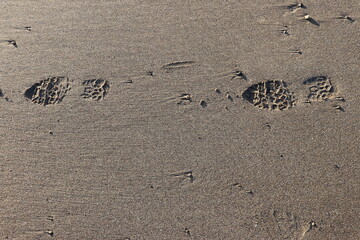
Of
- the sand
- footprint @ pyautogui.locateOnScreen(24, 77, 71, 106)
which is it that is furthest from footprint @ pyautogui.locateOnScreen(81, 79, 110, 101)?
footprint @ pyautogui.locateOnScreen(24, 77, 71, 106)

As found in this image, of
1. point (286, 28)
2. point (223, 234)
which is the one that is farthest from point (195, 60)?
point (223, 234)

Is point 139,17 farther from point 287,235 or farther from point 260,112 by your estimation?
point 287,235

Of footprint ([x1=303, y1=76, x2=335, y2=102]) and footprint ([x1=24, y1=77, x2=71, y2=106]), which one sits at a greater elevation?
footprint ([x1=303, y1=76, x2=335, y2=102])

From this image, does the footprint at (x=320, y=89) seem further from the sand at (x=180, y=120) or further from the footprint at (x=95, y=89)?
the footprint at (x=95, y=89)

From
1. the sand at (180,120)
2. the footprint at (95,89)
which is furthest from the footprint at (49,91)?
the footprint at (95,89)

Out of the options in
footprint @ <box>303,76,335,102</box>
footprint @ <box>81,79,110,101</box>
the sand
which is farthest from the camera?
footprint @ <box>81,79,110,101</box>

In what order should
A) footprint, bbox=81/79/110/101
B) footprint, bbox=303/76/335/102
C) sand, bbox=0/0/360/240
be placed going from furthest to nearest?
footprint, bbox=81/79/110/101, footprint, bbox=303/76/335/102, sand, bbox=0/0/360/240

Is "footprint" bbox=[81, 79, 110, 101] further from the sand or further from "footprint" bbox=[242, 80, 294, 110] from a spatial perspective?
"footprint" bbox=[242, 80, 294, 110]

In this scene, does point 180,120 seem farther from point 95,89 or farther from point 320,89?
point 320,89

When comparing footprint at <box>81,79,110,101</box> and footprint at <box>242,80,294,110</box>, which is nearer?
footprint at <box>242,80,294,110</box>
